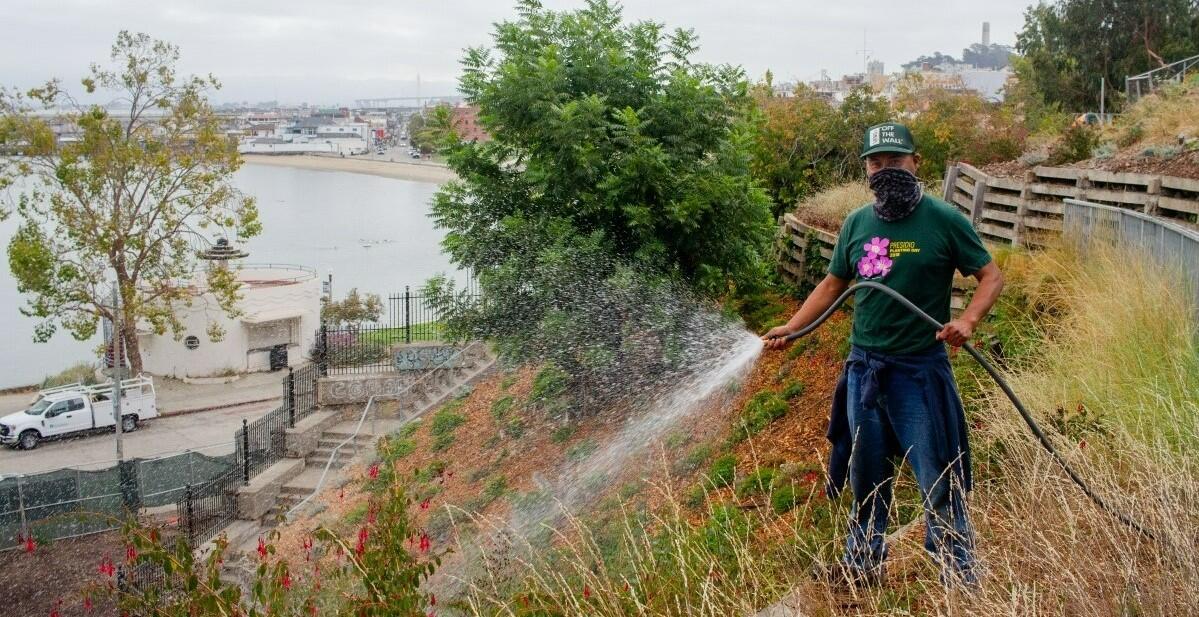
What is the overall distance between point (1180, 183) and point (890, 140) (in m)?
6.74

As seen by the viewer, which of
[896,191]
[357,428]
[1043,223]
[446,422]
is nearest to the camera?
[896,191]

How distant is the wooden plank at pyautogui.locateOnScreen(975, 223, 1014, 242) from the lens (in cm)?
1117

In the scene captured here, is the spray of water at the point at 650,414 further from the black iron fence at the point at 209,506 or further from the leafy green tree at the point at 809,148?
the black iron fence at the point at 209,506

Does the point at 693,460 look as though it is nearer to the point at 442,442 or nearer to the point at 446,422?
the point at 442,442

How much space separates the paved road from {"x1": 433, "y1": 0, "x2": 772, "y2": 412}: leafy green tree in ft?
42.2

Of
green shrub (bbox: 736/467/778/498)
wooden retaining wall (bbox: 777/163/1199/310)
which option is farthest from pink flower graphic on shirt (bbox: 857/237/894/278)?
wooden retaining wall (bbox: 777/163/1199/310)

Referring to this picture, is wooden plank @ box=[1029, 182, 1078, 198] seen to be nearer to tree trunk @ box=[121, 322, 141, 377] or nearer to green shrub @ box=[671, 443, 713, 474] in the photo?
green shrub @ box=[671, 443, 713, 474]

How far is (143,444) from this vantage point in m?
24.4

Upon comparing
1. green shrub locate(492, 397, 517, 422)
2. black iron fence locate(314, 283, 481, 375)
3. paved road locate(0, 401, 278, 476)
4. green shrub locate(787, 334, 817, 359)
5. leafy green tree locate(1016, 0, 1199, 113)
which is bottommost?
paved road locate(0, 401, 278, 476)

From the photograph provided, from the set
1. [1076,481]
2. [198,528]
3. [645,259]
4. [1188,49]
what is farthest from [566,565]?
[1188,49]

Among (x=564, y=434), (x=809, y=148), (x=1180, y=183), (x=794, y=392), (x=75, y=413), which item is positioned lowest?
(x=75, y=413)

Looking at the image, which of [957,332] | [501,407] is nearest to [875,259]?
[957,332]

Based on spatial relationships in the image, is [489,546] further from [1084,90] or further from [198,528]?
[1084,90]

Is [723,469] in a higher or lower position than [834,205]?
lower
